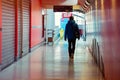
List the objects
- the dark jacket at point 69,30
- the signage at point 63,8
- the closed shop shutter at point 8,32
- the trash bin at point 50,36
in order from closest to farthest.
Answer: the closed shop shutter at point 8,32
the dark jacket at point 69,30
the trash bin at point 50,36
the signage at point 63,8

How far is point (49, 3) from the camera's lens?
20625 mm

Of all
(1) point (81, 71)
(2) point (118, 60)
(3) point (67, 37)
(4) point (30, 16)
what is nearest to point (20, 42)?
(3) point (67, 37)

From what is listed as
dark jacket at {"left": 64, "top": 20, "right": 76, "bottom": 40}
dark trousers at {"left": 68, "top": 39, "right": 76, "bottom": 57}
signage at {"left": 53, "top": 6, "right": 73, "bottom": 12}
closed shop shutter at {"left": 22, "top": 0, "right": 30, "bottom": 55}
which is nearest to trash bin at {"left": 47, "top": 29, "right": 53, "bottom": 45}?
signage at {"left": 53, "top": 6, "right": 73, "bottom": 12}

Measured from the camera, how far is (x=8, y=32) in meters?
10.2

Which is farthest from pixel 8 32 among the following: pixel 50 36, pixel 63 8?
pixel 63 8

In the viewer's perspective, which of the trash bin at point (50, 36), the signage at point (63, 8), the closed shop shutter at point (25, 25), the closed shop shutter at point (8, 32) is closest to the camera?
the closed shop shutter at point (8, 32)

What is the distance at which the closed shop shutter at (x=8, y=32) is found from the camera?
952cm

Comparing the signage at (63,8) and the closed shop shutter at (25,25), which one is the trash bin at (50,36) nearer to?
the signage at (63,8)

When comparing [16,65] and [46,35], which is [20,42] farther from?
[46,35]

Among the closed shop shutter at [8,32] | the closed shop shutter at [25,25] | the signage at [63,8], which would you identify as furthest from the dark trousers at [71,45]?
the signage at [63,8]

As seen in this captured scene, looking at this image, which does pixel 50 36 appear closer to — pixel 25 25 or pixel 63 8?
pixel 63 8

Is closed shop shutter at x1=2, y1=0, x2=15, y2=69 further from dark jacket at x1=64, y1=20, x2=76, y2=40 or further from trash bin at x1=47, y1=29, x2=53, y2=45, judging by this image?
trash bin at x1=47, y1=29, x2=53, y2=45

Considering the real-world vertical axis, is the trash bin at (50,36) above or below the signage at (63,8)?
below

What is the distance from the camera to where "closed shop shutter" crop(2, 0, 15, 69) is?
9523mm
